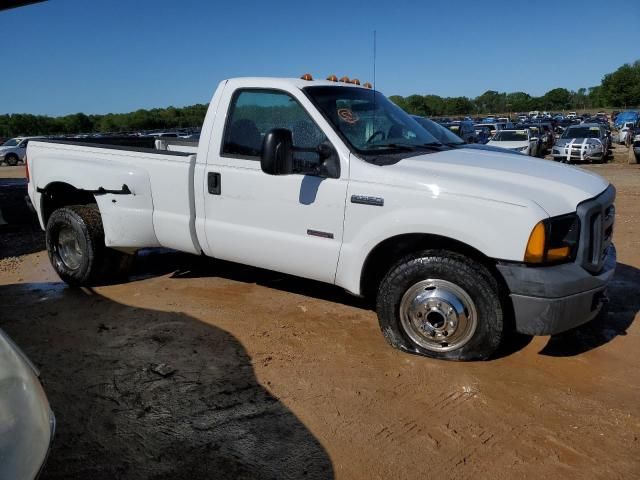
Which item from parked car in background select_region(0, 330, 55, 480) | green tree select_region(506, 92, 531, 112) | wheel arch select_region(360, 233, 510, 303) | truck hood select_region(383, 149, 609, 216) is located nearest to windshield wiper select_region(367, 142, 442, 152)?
truck hood select_region(383, 149, 609, 216)

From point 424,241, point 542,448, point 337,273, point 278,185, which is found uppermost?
point 278,185

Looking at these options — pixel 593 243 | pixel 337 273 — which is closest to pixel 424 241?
pixel 337 273

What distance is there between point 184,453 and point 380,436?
106 centimetres

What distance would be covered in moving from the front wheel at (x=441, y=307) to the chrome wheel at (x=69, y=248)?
11.1 feet

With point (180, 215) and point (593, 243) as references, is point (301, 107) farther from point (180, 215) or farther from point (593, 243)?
point (593, 243)

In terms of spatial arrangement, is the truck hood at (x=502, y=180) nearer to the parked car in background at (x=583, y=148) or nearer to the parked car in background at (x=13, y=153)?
the parked car in background at (x=583, y=148)

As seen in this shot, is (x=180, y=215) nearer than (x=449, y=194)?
No

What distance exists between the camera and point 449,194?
11.6ft

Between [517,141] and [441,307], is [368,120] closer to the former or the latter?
[441,307]

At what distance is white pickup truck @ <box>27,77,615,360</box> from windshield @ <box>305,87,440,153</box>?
2 centimetres

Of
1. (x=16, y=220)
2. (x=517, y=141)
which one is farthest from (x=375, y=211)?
(x=517, y=141)

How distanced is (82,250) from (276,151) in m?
2.72

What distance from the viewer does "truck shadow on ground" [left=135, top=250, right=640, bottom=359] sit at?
13.7 feet

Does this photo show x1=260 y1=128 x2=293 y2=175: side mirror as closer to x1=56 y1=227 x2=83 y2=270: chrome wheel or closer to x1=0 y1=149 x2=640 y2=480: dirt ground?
x1=0 y1=149 x2=640 y2=480: dirt ground
